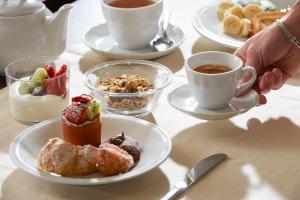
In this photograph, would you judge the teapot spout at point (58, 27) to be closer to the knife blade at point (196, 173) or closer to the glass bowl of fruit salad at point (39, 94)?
the glass bowl of fruit salad at point (39, 94)

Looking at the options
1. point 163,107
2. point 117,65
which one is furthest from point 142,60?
point 163,107

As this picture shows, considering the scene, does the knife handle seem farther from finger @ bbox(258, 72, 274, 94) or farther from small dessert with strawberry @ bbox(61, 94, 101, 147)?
finger @ bbox(258, 72, 274, 94)

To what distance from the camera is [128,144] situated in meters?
1.12

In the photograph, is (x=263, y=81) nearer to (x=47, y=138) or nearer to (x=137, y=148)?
(x=137, y=148)

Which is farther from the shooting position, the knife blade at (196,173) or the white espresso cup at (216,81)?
the white espresso cup at (216,81)

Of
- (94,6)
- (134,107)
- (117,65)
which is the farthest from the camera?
(94,6)

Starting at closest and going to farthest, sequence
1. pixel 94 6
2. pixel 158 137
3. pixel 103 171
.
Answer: pixel 103 171, pixel 158 137, pixel 94 6

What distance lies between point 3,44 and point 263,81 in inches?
24.0

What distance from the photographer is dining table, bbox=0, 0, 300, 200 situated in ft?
3.45

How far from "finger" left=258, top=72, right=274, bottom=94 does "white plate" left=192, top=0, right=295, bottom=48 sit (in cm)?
26

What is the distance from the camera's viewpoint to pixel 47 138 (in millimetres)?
1186

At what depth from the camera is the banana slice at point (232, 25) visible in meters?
1.70

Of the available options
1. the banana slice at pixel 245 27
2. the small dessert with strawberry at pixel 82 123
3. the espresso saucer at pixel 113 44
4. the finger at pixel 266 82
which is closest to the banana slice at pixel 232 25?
the banana slice at pixel 245 27

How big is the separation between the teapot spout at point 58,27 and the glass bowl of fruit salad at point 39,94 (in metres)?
0.21
